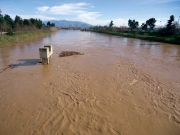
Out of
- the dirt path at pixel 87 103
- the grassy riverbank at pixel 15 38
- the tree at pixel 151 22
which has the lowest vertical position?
the dirt path at pixel 87 103

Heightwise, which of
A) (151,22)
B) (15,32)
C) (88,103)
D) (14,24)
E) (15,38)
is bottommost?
(88,103)

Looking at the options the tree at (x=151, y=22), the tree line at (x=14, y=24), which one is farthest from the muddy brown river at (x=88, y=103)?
the tree at (x=151, y=22)

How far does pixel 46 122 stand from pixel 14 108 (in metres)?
1.48

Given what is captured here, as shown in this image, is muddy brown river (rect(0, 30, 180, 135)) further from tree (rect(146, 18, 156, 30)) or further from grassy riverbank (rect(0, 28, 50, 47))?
tree (rect(146, 18, 156, 30))

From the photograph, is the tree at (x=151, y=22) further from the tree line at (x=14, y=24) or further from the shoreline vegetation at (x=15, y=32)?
the tree line at (x=14, y=24)

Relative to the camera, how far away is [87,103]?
4883mm

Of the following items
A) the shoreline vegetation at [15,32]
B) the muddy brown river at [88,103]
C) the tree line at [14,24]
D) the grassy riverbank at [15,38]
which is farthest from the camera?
the tree line at [14,24]

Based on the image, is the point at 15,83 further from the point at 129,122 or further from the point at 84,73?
the point at 129,122

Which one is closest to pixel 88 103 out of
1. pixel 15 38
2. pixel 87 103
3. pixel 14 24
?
pixel 87 103

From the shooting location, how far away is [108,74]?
7.88m

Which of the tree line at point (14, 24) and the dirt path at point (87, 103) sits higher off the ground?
the tree line at point (14, 24)

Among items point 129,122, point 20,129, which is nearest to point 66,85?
point 20,129

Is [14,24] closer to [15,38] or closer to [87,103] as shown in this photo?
[15,38]

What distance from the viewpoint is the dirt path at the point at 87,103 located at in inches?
148
